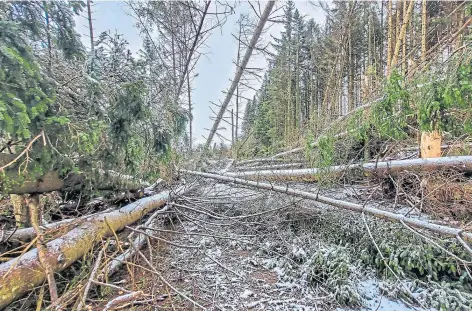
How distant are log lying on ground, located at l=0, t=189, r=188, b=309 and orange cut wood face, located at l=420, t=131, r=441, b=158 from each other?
458cm

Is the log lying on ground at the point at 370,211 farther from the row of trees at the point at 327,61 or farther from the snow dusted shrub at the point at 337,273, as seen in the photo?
the row of trees at the point at 327,61

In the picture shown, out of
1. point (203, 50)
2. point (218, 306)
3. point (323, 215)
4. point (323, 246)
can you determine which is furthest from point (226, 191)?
point (203, 50)

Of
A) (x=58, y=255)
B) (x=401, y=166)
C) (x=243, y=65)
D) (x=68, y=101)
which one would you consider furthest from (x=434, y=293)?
(x=243, y=65)

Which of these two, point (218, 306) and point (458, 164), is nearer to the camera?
point (218, 306)

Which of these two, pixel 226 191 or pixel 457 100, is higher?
pixel 457 100

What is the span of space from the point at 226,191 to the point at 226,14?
151 inches

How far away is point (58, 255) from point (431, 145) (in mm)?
5032

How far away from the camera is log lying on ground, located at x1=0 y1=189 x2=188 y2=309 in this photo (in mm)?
1775

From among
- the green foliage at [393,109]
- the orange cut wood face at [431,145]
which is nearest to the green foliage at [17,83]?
the green foliage at [393,109]

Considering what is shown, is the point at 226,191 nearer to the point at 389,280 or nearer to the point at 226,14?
the point at 389,280

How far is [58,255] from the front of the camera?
2.15 metres

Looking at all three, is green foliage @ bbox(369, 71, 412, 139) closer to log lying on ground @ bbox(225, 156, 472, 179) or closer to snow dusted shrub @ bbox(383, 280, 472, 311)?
log lying on ground @ bbox(225, 156, 472, 179)

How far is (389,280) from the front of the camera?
2500mm

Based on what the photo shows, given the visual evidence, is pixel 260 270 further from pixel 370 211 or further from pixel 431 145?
pixel 431 145
